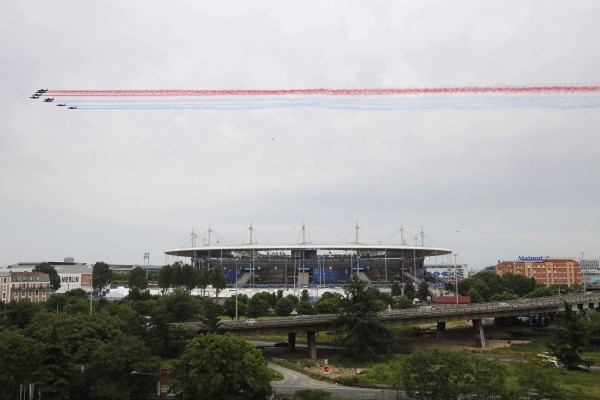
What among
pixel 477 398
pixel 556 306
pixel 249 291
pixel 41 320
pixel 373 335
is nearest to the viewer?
pixel 477 398

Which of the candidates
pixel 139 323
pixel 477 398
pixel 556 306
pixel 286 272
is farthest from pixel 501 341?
pixel 286 272

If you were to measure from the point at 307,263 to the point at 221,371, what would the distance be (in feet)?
433

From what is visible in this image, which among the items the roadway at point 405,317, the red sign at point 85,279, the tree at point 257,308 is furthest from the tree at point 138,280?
the roadway at point 405,317

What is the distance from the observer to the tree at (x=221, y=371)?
3575cm

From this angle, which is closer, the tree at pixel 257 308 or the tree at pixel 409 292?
the tree at pixel 257 308

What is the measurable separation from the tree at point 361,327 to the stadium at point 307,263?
3931 inches

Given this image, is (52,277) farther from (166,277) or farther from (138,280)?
(166,277)

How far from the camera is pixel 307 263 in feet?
551

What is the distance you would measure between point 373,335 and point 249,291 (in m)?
76.2

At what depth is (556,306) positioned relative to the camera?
79.8 m

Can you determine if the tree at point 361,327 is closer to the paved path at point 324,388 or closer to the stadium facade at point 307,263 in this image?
the paved path at point 324,388

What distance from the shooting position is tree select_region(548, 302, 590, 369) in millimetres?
52000

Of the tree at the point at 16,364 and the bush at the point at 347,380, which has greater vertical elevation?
the tree at the point at 16,364

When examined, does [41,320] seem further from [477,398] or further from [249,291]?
[249,291]
